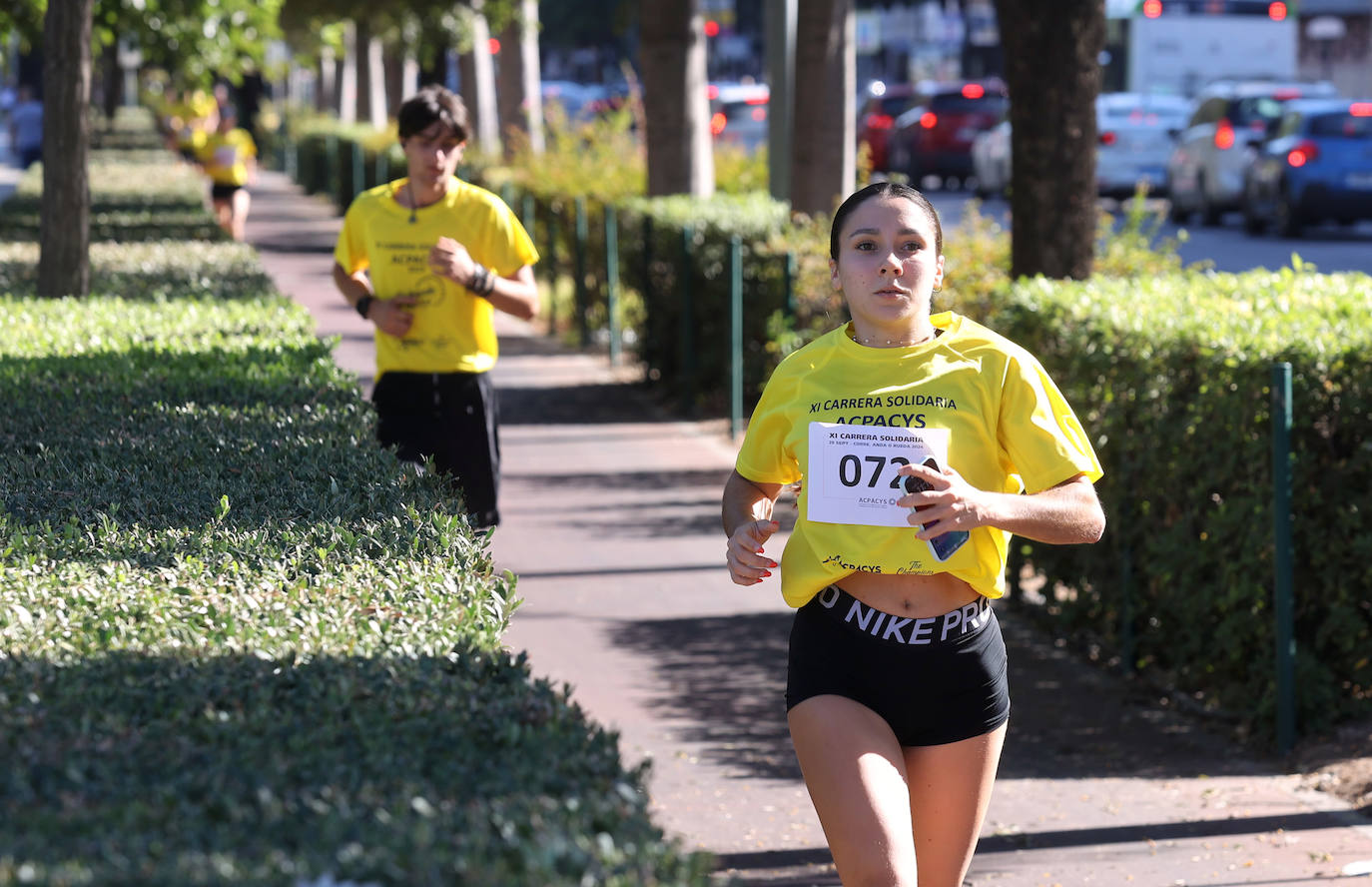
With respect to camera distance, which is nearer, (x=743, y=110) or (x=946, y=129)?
(x=946, y=129)

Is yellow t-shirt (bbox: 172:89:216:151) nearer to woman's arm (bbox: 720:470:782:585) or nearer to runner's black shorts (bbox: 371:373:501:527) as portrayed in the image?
runner's black shorts (bbox: 371:373:501:527)

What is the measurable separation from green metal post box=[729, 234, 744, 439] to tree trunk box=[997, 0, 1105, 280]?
3.49m

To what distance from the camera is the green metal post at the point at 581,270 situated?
16.5m

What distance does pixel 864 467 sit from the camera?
3.40 meters

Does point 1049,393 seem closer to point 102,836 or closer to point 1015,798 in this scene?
point 102,836

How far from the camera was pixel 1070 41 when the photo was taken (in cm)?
814

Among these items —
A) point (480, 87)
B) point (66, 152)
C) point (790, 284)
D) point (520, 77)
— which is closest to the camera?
point (66, 152)

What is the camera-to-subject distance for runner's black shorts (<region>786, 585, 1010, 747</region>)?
3.44 meters

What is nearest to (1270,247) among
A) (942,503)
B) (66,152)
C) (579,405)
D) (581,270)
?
(581,270)

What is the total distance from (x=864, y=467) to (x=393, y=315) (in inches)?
119

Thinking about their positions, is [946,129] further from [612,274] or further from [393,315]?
[393,315]

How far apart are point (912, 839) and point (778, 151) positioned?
11435 millimetres

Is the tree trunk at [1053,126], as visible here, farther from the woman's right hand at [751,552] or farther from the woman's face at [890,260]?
the woman's right hand at [751,552]

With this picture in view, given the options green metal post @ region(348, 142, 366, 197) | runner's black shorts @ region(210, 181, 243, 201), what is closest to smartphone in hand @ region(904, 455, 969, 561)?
runner's black shorts @ region(210, 181, 243, 201)
